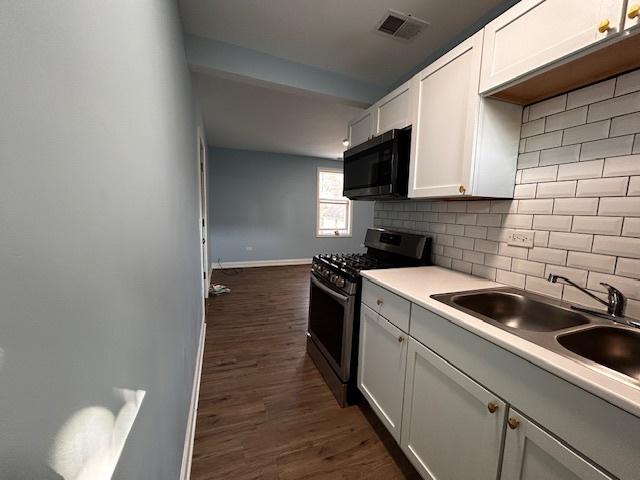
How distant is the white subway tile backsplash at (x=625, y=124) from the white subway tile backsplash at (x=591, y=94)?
11cm

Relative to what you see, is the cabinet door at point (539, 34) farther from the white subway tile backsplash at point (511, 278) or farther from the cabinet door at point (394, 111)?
the white subway tile backsplash at point (511, 278)

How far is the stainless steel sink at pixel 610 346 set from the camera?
95 centimetres

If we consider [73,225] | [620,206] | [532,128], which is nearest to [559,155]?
→ [532,128]

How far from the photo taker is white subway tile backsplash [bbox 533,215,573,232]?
4.06 ft

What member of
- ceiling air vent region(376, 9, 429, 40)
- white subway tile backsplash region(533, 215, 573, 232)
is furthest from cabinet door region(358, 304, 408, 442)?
ceiling air vent region(376, 9, 429, 40)

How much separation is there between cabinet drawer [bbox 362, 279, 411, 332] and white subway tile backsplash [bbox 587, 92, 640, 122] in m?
1.13

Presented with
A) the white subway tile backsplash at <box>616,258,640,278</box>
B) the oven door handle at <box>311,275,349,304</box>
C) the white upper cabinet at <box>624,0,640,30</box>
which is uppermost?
the white upper cabinet at <box>624,0,640,30</box>

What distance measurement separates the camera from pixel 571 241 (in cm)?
122

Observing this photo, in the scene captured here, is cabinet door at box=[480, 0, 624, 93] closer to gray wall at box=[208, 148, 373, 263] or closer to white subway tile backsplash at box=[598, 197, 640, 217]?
white subway tile backsplash at box=[598, 197, 640, 217]

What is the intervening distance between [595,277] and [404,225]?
1286 millimetres

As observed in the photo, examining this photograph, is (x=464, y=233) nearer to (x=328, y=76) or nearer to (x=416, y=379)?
(x=416, y=379)

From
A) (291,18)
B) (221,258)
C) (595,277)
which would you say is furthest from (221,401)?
(221,258)

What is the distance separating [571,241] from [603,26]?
81 cm

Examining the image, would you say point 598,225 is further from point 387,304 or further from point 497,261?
point 387,304
